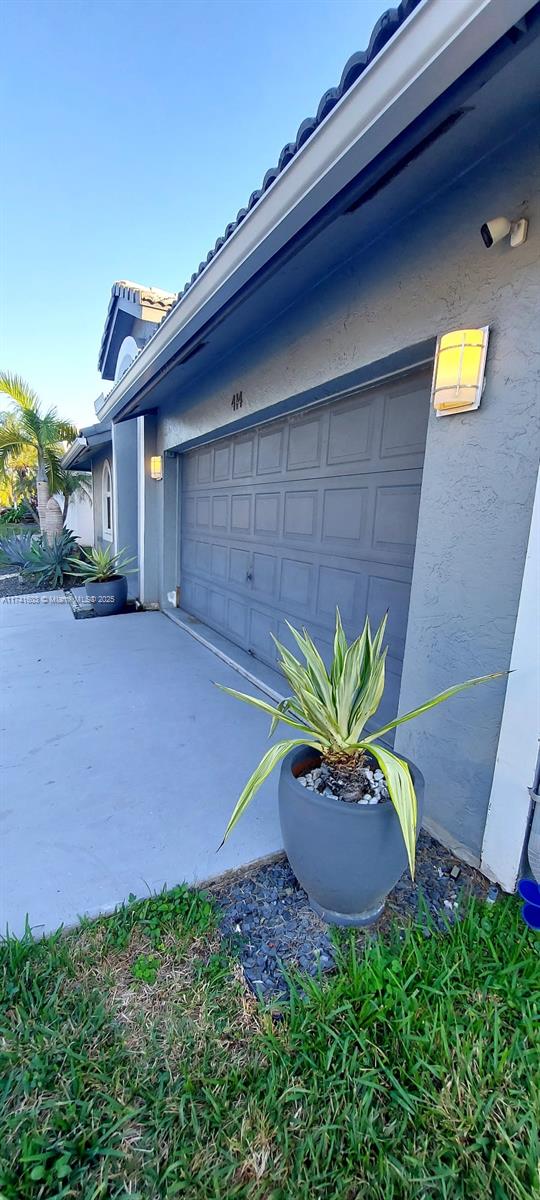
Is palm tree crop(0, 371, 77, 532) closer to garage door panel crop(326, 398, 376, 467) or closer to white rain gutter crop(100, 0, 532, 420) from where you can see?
garage door panel crop(326, 398, 376, 467)

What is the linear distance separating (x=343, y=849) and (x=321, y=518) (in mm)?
2530

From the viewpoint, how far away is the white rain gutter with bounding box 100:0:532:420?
4.06 feet

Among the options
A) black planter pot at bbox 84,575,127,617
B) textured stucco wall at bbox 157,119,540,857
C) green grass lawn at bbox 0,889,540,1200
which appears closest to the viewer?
green grass lawn at bbox 0,889,540,1200

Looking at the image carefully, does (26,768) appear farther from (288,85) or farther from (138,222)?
(138,222)

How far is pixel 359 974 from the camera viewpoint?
158 cm

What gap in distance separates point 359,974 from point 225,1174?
62 centimetres

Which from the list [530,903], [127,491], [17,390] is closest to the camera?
[530,903]

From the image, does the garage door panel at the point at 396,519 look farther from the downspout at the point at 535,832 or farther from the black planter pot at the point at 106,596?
the black planter pot at the point at 106,596

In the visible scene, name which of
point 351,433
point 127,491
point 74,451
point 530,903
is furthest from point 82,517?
point 530,903

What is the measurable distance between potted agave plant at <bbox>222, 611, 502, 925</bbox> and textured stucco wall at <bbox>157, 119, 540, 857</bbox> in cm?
53

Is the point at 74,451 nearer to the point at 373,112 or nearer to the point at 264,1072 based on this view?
the point at 373,112

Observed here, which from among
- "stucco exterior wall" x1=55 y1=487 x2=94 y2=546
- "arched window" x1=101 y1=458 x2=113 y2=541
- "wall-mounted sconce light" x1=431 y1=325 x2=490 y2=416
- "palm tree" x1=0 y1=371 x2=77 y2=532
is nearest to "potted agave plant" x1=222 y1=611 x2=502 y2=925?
"wall-mounted sconce light" x1=431 y1=325 x2=490 y2=416

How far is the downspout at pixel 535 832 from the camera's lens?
1.91 m

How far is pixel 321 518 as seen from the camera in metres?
3.67
